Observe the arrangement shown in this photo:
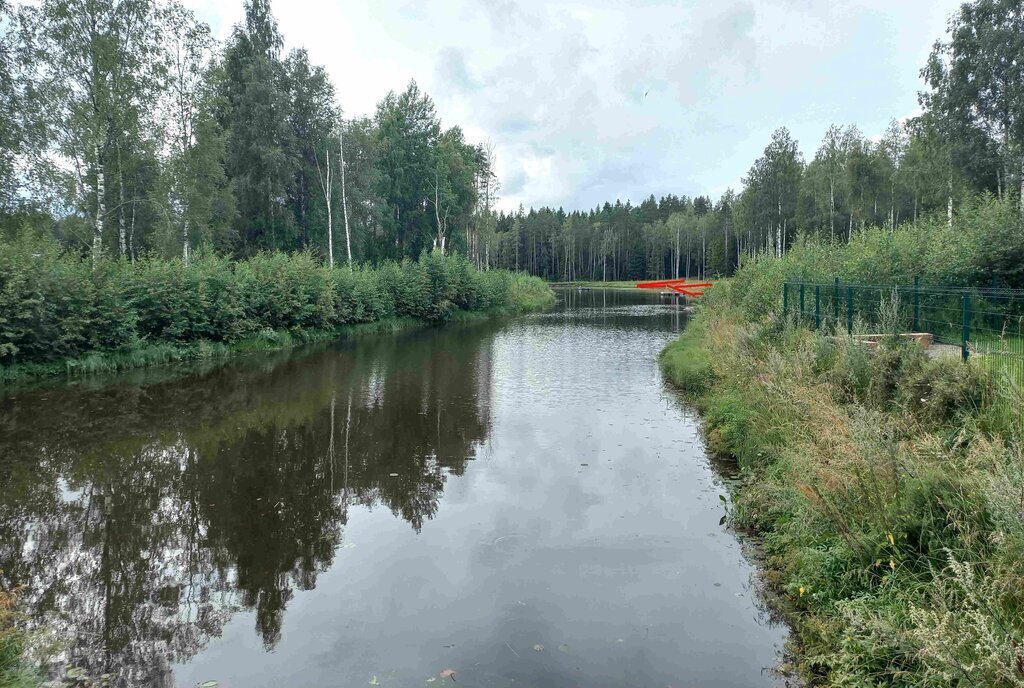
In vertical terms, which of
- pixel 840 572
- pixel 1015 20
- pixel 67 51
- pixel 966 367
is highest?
pixel 1015 20

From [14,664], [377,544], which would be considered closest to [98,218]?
[377,544]

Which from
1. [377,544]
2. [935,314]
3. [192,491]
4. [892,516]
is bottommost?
[377,544]

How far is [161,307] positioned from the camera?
20516 millimetres

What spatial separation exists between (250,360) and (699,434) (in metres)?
15.5

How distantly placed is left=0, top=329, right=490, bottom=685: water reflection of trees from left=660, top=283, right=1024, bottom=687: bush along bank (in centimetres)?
411

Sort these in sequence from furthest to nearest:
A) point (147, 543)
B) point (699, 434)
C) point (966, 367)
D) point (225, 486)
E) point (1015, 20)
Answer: point (1015, 20)
point (699, 434)
point (225, 486)
point (966, 367)
point (147, 543)

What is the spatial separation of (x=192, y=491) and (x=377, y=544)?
3104 mm

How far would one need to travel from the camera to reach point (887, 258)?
16.0 m

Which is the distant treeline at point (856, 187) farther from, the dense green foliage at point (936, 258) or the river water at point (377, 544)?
the river water at point (377, 544)

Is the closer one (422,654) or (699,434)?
(422,654)

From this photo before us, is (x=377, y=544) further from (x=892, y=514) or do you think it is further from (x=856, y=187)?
(x=856, y=187)

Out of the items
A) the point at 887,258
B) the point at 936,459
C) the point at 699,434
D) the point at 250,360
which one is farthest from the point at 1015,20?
the point at 250,360

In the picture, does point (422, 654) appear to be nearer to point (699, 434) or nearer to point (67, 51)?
point (699, 434)

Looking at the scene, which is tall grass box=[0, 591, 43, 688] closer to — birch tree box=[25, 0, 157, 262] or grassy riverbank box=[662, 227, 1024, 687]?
grassy riverbank box=[662, 227, 1024, 687]
